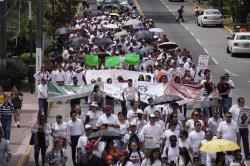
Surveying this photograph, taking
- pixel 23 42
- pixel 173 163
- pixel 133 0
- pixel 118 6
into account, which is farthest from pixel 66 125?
pixel 133 0

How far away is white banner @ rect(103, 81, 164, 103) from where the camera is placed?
26.0 metres

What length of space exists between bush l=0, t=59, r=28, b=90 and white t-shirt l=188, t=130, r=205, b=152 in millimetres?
18379

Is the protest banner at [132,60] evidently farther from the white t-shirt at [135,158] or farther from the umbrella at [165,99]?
the white t-shirt at [135,158]

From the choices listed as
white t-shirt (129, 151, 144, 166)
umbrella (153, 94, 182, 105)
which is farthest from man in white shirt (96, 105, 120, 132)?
white t-shirt (129, 151, 144, 166)

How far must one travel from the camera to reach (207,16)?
6331cm

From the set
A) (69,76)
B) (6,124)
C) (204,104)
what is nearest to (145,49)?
(69,76)

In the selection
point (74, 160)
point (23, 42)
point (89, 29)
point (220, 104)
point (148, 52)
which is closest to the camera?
point (74, 160)

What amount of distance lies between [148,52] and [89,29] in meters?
15.8

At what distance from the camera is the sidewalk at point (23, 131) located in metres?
22.9

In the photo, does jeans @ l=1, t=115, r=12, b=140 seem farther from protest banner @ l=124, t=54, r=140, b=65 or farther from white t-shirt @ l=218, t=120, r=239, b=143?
protest banner @ l=124, t=54, r=140, b=65

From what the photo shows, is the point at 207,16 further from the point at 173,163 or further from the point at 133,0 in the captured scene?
the point at 173,163

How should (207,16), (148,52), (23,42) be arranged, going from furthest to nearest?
1. (207,16)
2. (23,42)
3. (148,52)

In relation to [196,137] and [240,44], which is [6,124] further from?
[240,44]

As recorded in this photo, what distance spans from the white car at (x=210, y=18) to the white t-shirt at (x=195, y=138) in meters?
44.6
